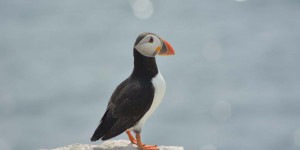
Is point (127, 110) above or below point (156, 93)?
below

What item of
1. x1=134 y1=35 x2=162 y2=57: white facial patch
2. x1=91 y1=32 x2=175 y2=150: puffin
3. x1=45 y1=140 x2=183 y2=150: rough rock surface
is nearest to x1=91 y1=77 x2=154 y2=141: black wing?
x1=91 y1=32 x2=175 y2=150: puffin

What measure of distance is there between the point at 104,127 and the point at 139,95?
69cm

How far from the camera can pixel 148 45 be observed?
11.7 meters

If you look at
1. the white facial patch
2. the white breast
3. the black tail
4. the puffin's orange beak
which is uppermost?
the white facial patch

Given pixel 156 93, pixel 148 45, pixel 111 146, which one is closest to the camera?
pixel 148 45

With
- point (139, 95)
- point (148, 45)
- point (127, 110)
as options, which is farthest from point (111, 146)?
point (148, 45)

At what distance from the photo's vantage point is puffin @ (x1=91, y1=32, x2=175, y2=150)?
38.5 ft

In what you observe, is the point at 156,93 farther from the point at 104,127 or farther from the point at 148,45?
the point at 104,127

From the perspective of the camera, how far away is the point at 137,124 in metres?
11.9

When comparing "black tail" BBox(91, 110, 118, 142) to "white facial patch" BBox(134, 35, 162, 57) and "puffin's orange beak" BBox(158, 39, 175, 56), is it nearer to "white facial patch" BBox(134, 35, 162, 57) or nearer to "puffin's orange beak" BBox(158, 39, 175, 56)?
"white facial patch" BBox(134, 35, 162, 57)

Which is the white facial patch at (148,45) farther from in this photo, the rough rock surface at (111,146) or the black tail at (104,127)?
the rough rock surface at (111,146)

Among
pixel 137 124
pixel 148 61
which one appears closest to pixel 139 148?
pixel 137 124

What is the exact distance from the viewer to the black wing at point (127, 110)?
11.7m

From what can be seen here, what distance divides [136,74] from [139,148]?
1127 millimetres
